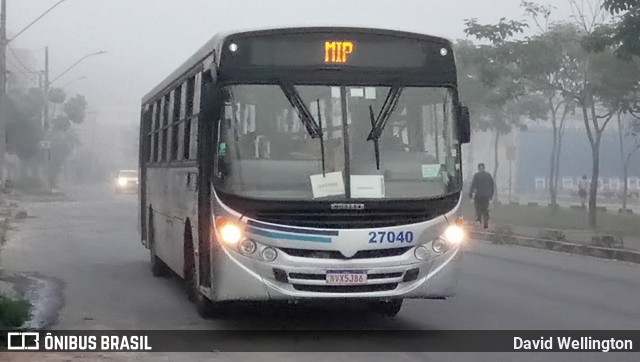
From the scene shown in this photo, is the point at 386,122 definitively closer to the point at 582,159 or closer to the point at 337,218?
the point at 337,218

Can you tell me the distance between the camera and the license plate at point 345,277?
33.9 ft

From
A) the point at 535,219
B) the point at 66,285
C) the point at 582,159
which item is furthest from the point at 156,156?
the point at 582,159

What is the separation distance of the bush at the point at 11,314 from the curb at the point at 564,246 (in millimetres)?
12493

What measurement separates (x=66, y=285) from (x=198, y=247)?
→ 5162mm

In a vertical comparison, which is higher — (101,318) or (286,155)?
(286,155)

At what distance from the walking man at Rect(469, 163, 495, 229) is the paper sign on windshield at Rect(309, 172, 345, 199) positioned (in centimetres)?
1860

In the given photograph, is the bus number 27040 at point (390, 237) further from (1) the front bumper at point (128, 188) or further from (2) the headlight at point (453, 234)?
(1) the front bumper at point (128, 188)

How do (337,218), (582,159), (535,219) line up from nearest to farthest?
(337,218)
(535,219)
(582,159)

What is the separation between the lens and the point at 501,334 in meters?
11.0

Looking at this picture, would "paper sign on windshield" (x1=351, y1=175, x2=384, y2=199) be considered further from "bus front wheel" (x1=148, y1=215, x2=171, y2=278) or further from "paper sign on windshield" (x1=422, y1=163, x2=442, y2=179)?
"bus front wheel" (x1=148, y1=215, x2=171, y2=278)

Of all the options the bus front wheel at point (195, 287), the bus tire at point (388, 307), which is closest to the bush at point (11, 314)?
the bus front wheel at point (195, 287)

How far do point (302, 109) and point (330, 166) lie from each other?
61 centimetres

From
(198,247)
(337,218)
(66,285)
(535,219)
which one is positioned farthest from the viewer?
(535,219)

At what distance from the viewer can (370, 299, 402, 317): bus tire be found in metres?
12.2
